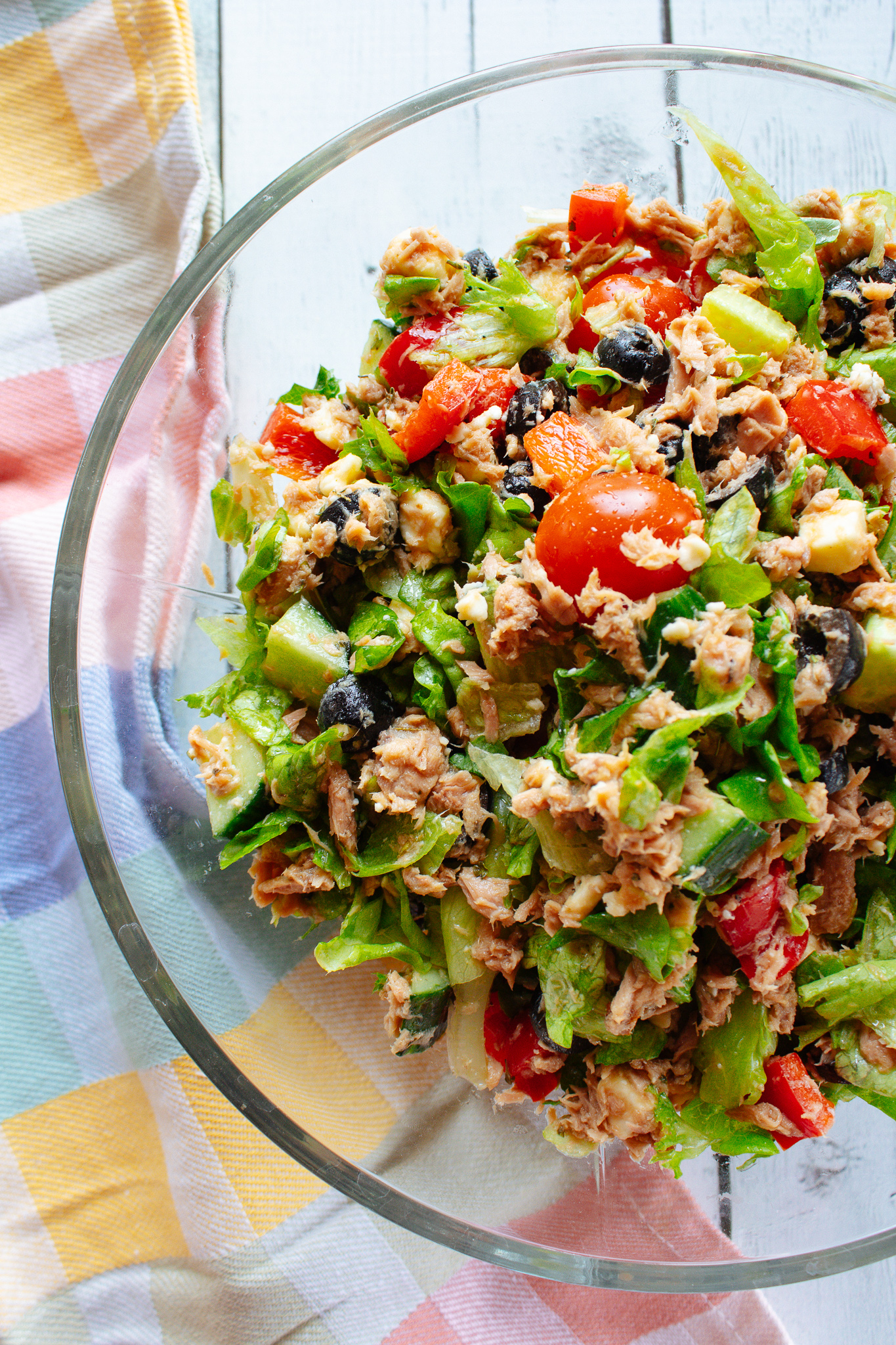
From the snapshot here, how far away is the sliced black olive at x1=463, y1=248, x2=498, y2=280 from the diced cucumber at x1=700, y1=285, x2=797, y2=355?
554 mm

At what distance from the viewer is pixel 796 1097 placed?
6.75 ft

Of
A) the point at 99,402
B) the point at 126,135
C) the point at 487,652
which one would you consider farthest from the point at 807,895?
the point at 126,135

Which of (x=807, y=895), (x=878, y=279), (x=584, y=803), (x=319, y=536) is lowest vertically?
(x=807, y=895)

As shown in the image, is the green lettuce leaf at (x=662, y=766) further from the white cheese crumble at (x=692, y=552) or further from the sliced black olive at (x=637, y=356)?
the sliced black olive at (x=637, y=356)

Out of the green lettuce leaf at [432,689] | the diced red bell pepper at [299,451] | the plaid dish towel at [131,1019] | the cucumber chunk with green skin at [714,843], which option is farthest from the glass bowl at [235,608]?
the cucumber chunk with green skin at [714,843]

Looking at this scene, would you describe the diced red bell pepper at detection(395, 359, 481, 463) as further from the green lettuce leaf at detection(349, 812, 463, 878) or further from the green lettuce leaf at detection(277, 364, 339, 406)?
the green lettuce leaf at detection(349, 812, 463, 878)

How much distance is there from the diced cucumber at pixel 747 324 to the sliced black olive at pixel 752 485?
0.29 meters

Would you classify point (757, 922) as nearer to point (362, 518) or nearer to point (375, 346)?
point (362, 518)

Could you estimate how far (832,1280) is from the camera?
2.91m

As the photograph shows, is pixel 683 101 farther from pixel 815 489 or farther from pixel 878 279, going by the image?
pixel 815 489

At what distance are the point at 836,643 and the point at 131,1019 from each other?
2281 millimetres

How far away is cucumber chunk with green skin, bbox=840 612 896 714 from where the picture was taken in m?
1.91

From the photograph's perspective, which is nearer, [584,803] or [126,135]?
[584,803]

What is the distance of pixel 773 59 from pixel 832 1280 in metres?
3.41
